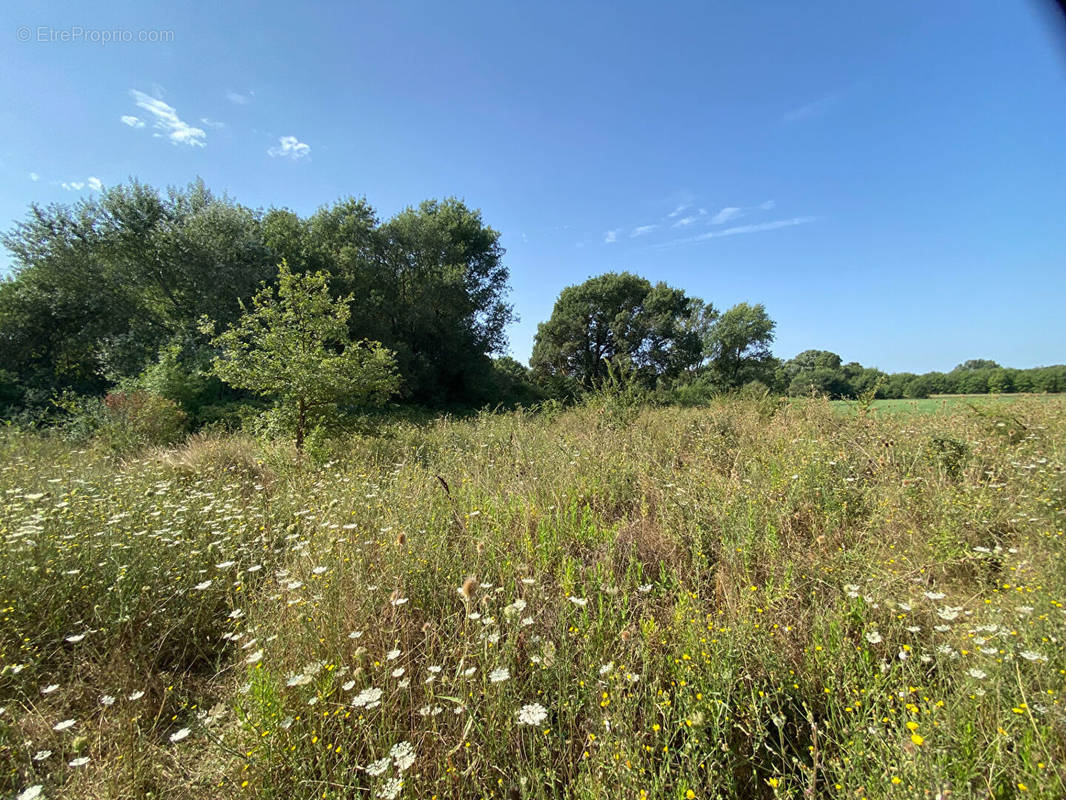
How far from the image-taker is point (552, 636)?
189cm

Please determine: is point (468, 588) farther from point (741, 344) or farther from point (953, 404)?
point (741, 344)

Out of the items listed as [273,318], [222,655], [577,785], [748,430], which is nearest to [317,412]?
[273,318]

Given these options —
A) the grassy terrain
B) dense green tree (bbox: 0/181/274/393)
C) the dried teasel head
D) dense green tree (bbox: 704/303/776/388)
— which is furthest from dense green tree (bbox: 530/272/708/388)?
the dried teasel head

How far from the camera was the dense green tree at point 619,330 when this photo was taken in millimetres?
24125

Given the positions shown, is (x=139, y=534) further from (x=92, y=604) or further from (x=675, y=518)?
(x=675, y=518)

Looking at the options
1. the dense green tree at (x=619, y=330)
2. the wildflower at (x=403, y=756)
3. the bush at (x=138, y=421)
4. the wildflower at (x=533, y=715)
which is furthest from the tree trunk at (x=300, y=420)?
the dense green tree at (x=619, y=330)

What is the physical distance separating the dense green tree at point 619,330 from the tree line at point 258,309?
3.24 m

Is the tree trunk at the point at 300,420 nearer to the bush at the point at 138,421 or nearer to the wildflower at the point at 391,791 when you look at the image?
the bush at the point at 138,421

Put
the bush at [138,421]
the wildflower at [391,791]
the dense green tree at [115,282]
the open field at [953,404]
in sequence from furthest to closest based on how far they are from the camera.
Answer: the dense green tree at [115,282] < the bush at [138,421] < the open field at [953,404] < the wildflower at [391,791]

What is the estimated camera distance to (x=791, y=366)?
31.6 meters

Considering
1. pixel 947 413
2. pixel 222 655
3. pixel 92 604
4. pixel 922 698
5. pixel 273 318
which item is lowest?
pixel 222 655

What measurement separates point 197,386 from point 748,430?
12.7 m

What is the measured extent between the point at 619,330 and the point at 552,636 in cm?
2359

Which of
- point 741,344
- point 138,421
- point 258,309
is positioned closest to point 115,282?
point 138,421
